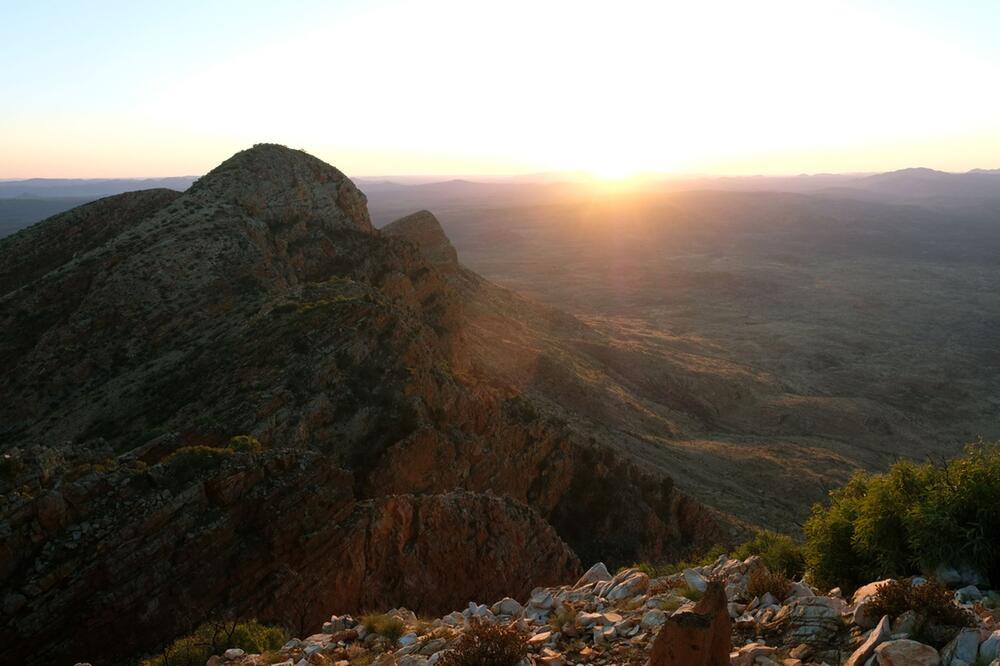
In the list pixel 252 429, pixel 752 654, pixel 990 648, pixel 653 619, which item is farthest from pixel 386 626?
pixel 252 429

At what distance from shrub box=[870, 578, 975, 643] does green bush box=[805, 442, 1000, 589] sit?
117cm

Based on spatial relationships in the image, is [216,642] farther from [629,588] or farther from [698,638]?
[698,638]

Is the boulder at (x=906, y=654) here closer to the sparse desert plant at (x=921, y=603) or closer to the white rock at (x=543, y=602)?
the sparse desert plant at (x=921, y=603)

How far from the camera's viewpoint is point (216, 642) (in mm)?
9648

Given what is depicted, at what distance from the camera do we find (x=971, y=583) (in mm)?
7844

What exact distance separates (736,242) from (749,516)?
144837mm

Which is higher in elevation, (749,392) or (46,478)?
(46,478)

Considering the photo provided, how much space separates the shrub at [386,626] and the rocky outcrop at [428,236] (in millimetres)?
47258

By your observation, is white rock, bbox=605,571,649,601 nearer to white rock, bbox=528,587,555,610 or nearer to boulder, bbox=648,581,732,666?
white rock, bbox=528,587,555,610

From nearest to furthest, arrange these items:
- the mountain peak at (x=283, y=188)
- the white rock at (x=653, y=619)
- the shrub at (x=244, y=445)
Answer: the white rock at (x=653, y=619), the shrub at (x=244, y=445), the mountain peak at (x=283, y=188)

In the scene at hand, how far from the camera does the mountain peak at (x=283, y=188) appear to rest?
3359cm

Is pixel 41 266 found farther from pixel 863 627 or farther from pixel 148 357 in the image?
pixel 863 627

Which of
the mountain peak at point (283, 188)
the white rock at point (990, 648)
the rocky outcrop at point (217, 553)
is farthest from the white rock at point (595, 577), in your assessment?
the mountain peak at point (283, 188)

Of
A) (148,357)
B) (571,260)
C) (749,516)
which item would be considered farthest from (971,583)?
(571,260)
